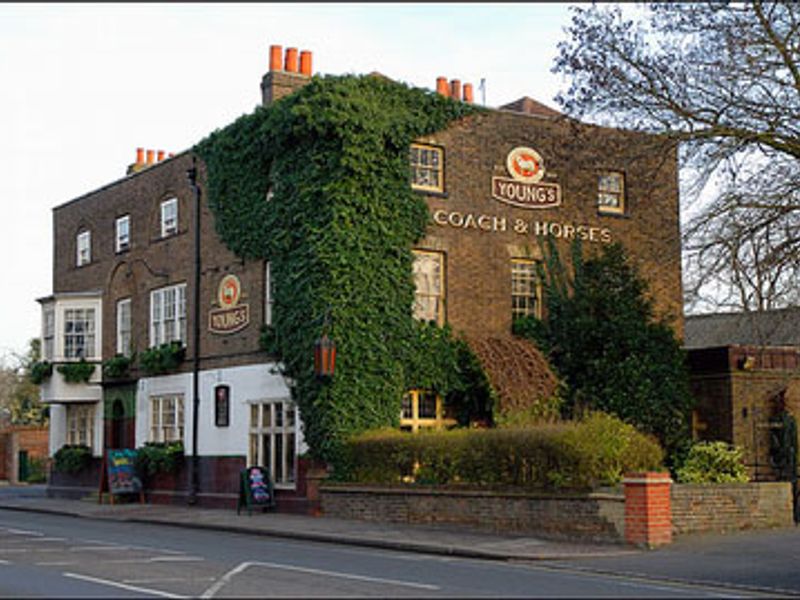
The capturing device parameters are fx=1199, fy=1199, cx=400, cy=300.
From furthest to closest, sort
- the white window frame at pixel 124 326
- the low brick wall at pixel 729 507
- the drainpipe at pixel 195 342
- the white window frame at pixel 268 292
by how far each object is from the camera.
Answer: the white window frame at pixel 124 326
the drainpipe at pixel 195 342
the white window frame at pixel 268 292
the low brick wall at pixel 729 507

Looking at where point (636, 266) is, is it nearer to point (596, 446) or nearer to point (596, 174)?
point (596, 174)

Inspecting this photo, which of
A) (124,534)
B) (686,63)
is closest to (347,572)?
(124,534)

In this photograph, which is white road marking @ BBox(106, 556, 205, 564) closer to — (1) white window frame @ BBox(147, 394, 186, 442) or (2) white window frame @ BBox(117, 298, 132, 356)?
(1) white window frame @ BBox(147, 394, 186, 442)

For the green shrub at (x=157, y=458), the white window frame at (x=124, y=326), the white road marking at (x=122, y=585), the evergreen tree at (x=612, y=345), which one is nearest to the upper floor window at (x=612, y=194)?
the evergreen tree at (x=612, y=345)

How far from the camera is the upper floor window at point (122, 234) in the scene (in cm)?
3681

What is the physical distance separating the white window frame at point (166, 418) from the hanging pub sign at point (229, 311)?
2947 mm

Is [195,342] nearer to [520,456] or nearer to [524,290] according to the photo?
[524,290]

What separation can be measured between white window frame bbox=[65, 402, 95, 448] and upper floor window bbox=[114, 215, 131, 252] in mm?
5219

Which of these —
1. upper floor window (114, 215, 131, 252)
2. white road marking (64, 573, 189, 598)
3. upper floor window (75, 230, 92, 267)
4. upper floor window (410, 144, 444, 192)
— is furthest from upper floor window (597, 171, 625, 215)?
white road marking (64, 573, 189, 598)

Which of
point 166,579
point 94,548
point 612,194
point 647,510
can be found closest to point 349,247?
point 612,194

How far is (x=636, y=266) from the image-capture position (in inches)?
1208

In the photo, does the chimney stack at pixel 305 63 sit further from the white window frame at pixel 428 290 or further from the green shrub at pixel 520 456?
the green shrub at pixel 520 456

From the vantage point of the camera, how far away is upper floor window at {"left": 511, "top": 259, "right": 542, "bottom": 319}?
30.9m

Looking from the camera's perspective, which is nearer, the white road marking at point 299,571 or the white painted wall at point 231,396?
the white road marking at point 299,571
